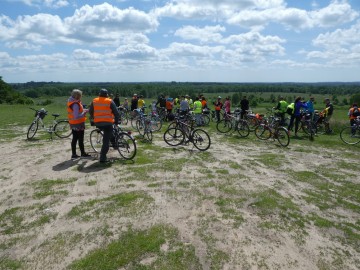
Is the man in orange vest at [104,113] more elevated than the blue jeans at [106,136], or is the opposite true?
the man in orange vest at [104,113]

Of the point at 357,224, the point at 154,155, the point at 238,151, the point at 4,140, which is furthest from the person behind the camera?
the point at 4,140

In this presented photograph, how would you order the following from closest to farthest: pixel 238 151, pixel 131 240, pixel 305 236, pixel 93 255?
pixel 93 255, pixel 131 240, pixel 305 236, pixel 238 151

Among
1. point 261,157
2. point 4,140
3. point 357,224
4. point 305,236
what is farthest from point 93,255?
point 4,140

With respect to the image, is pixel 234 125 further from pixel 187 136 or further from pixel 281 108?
pixel 187 136

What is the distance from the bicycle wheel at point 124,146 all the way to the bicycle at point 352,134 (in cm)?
873

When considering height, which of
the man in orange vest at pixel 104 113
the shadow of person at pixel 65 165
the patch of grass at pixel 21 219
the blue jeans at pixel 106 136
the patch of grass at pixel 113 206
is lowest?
the patch of grass at pixel 21 219

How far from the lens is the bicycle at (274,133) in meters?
10.7

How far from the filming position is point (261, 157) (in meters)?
8.73

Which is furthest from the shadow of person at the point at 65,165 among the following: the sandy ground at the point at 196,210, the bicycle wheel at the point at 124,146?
the bicycle wheel at the point at 124,146

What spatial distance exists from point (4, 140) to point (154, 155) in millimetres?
6246

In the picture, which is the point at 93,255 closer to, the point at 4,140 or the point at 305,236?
the point at 305,236

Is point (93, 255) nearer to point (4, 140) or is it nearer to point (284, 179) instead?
point (284, 179)

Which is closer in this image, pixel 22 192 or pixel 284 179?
pixel 22 192

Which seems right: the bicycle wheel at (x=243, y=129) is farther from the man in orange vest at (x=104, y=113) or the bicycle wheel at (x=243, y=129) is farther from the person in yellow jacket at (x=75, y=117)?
the person in yellow jacket at (x=75, y=117)
